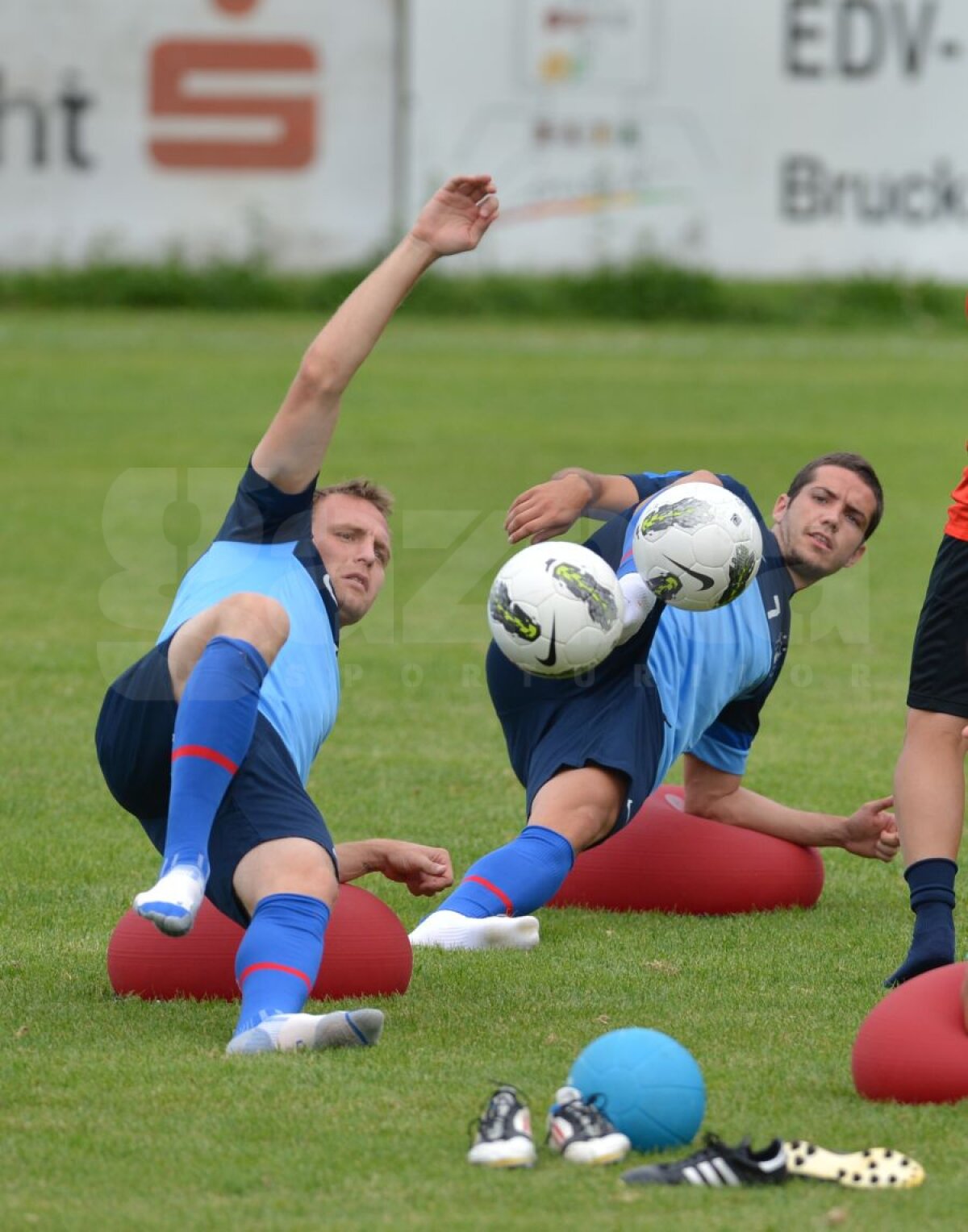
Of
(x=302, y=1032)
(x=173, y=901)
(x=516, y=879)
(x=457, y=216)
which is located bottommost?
(x=516, y=879)

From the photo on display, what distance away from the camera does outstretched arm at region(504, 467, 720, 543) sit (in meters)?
6.77

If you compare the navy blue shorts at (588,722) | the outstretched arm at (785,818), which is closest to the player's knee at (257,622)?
the navy blue shorts at (588,722)

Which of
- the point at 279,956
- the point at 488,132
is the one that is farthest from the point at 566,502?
the point at 488,132

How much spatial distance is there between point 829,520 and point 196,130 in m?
24.3

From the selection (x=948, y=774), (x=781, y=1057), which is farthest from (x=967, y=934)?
(x=781, y=1057)

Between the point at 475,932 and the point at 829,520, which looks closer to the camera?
the point at 475,932

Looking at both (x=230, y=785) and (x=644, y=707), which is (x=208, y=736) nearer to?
(x=230, y=785)

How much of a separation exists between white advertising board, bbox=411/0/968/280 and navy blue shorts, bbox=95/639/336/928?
80.5 ft

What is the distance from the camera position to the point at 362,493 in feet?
21.2

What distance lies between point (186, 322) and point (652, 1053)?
A: 2611 cm

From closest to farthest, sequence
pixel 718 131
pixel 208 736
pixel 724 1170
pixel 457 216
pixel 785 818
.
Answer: pixel 724 1170 < pixel 208 736 < pixel 457 216 < pixel 785 818 < pixel 718 131

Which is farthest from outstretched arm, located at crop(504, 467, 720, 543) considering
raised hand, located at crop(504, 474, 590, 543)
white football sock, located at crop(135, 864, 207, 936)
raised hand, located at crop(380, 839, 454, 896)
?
white football sock, located at crop(135, 864, 207, 936)

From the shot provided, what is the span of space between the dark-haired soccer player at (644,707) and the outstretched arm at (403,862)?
0.26 metres

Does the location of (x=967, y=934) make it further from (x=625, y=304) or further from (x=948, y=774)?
(x=625, y=304)
